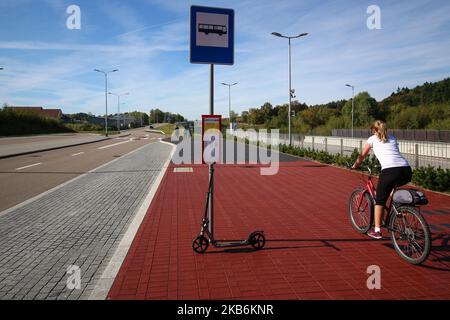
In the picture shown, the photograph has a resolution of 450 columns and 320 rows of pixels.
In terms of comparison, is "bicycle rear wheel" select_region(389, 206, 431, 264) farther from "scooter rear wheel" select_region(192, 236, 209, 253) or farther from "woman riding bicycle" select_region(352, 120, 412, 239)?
"scooter rear wheel" select_region(192, 236, 209, 253)

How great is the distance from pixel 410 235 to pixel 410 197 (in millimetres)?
472

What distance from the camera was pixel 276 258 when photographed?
479 centimetres

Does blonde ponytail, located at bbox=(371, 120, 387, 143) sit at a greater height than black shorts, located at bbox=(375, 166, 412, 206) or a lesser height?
greater

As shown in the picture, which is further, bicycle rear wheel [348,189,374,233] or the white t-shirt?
bicycle rear wheel [348,189,374,233]

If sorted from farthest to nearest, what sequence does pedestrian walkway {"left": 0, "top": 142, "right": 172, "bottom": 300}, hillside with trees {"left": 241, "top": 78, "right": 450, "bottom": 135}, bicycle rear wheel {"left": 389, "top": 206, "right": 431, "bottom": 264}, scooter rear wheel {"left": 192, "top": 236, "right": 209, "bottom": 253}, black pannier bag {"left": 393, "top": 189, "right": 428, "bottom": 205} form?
1. hillside with trees {"left": 241, "top": 78, "right": 450, "bottom": 135}
2. scooter rear wheel {"left": 192, "top": 236, "right": 209, "bottom": 253}
3. black pannier bag {"left": 393, "top": 189, "right": 428, "bottom": 205}
4. bicycle rear wheel {"left": 389, "top": 206, "right": 431, "bottom": 264}
5. pedestrian walkway {"left": 0, "top": 142, "right": 172, "bottom": 300}

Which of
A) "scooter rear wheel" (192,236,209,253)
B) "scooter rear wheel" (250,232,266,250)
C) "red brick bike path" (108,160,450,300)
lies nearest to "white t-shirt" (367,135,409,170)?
"red brick bike path" (108,160,450,300)

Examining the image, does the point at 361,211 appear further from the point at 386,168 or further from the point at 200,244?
the point at 200,244

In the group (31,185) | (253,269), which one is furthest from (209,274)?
(31,185)

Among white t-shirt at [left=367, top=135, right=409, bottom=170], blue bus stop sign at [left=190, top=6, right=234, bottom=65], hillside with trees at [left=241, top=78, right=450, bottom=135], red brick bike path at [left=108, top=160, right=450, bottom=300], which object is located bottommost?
red brick bike path at [left=108, top=160, right=450, bottom=300]

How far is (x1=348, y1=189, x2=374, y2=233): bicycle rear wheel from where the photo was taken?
571cm

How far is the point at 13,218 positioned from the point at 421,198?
273 inches

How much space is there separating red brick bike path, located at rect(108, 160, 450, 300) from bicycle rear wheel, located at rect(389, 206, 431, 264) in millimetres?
147

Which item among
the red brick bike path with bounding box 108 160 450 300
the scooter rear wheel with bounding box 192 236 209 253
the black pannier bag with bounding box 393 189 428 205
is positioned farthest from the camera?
the scooter rear wheel with bounding box 192 236 209 253
